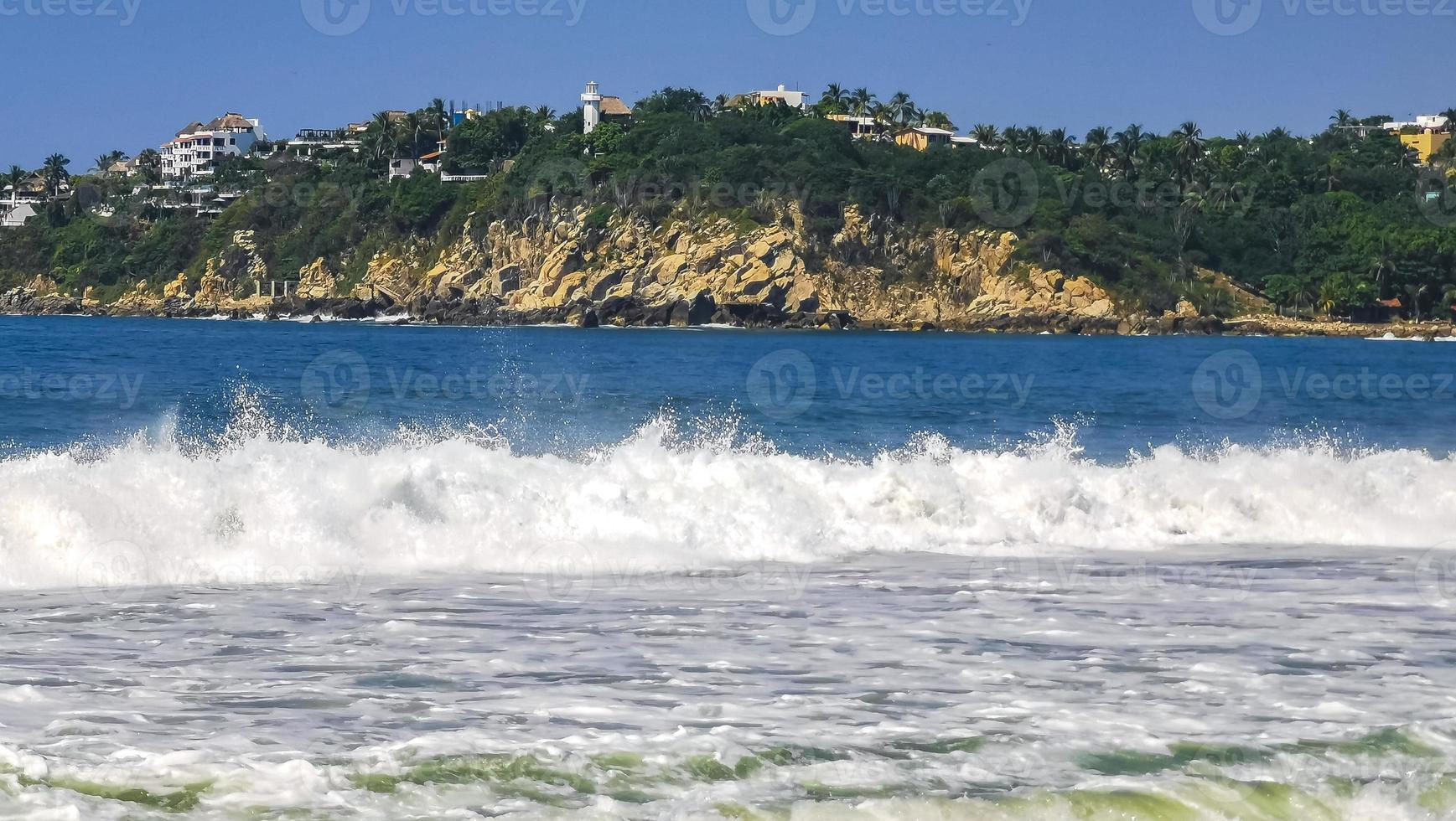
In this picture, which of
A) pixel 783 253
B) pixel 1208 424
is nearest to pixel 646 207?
pixel 783 253

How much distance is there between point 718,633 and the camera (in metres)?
10.6

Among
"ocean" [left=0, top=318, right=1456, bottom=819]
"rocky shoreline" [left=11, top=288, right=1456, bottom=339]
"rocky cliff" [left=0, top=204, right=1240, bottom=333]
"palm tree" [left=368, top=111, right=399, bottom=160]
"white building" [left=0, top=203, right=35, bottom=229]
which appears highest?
"palm tree" [left=368, top=111, right=399, bottom=160]

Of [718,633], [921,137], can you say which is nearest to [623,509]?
[718,633]

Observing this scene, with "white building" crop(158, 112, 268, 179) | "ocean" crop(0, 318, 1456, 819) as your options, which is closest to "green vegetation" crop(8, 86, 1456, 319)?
"white building" crop(158, 112, 268, 179)

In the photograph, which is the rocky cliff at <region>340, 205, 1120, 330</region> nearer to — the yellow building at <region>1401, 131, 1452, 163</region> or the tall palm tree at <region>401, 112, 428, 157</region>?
the tall palm tree at <region>401, 112, 428, 157</region>

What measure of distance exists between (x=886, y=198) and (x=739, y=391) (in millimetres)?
80615

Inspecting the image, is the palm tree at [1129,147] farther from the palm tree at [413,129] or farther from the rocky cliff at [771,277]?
the palm tree at [413,129]

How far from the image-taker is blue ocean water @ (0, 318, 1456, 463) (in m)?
29.6

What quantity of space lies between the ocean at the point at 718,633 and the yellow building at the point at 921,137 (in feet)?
390

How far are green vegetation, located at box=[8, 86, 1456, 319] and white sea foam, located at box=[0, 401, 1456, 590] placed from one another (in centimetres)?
10006

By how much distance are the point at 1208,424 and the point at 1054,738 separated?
2809 cm

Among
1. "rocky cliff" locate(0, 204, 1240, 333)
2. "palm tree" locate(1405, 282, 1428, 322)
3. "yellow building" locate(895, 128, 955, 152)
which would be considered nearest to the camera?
"palm tree" locate(1405, 282, 1428, 322)

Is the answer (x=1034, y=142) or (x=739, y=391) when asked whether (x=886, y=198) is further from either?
(x=739, y=391)

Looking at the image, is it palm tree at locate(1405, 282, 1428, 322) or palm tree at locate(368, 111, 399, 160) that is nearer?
palm tree at locate(1405, 282, 1428, 322)
